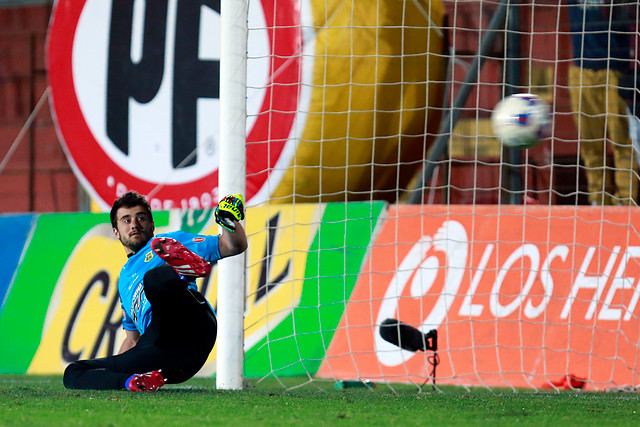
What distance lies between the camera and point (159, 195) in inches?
259

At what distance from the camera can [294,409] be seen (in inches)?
133

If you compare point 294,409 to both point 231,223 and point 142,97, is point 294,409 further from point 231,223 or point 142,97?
point 142,97

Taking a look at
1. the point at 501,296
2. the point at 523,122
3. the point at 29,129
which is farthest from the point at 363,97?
the point at 29,129

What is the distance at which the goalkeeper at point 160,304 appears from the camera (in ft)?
12.7

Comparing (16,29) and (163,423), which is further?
(16,29)

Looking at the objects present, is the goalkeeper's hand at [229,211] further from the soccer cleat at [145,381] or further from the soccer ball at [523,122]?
the soccer ball at [523,122]

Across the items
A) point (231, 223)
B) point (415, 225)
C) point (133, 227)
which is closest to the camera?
point (231, 223)

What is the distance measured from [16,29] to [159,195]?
15.3 feet

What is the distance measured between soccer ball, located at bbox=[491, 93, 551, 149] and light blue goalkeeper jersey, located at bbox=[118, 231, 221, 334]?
1.42m

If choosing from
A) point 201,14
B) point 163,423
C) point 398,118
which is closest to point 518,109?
point 398,118

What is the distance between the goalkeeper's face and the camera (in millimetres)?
4273

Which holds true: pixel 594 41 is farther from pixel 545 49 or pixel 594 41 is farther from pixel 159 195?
pixel 159 195

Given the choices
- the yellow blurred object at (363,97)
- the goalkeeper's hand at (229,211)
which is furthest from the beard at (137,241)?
the yellow blurred object at (363,97)

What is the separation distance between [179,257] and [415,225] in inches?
83.3
